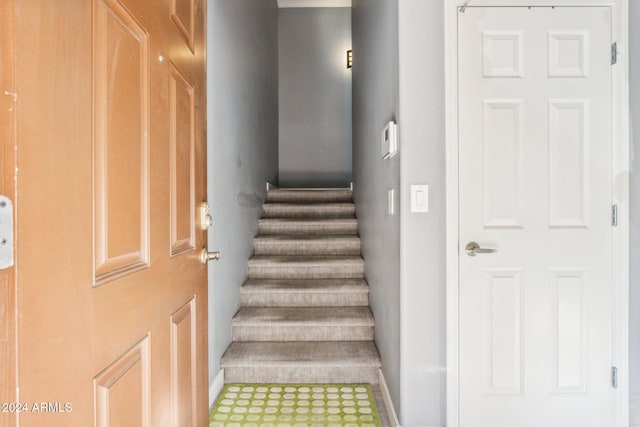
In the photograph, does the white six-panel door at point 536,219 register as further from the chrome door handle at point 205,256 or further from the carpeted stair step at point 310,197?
the carpeted stair step at point 310,197

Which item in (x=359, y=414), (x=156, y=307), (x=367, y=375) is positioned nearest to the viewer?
(x=156, y=307)

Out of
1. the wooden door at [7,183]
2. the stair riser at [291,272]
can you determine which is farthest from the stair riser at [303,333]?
the wooden door at [7,183]

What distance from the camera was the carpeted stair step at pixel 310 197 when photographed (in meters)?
4.02

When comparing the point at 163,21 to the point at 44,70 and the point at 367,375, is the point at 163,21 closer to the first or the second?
the point at 44,70

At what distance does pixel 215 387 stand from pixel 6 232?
168cm

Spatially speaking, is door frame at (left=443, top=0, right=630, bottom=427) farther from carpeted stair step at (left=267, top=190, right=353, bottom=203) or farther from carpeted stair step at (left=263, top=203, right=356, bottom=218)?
carpeted stair step at (left=267, top=190, right=353, bottom=203)

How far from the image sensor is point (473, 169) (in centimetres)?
150

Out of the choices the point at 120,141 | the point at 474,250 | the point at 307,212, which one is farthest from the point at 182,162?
the point at 307,212

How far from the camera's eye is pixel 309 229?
3389 mm

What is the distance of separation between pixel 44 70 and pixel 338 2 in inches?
207

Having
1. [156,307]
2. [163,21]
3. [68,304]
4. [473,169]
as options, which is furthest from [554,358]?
[163,21]

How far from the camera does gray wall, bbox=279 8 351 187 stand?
16.4 feet

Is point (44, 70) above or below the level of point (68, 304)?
above

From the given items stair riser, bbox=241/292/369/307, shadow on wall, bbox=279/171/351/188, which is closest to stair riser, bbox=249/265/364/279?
stair riser, bbox=241/292/369/307
